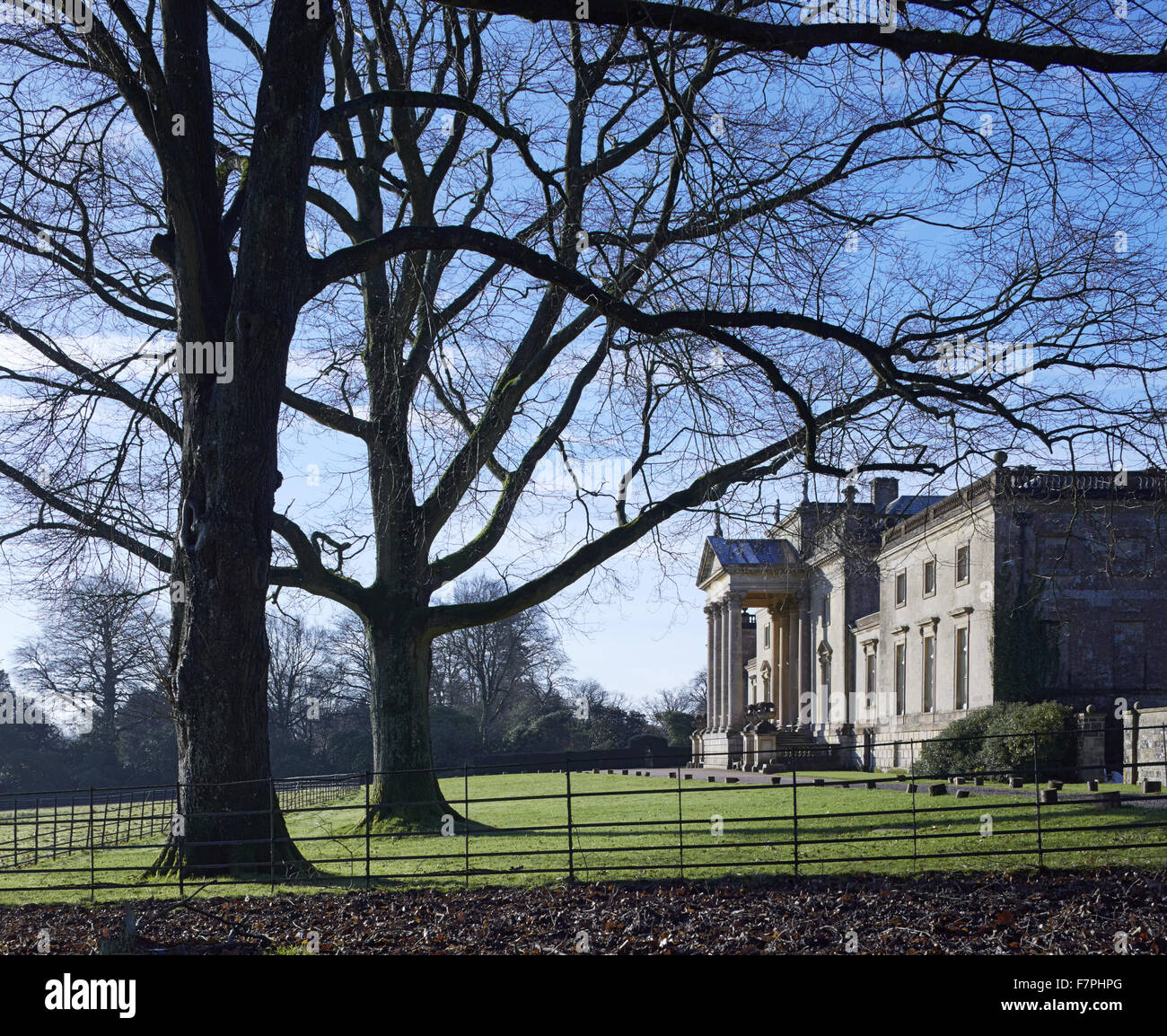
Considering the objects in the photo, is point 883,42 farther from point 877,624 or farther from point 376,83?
point 877,624

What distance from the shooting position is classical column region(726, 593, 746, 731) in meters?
70.4

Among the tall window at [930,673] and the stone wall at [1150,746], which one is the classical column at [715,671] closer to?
the tall window at [930,673]

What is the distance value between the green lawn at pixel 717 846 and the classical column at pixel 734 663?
147 ft

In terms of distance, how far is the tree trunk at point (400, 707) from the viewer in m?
20.6

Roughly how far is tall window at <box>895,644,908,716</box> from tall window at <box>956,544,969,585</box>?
27.4ft

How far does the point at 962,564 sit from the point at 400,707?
90.0ft

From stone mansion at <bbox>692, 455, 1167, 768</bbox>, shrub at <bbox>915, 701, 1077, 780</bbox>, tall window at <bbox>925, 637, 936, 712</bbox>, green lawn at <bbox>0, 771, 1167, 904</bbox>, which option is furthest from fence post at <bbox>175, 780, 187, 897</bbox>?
tall window at <bbox>925, 637, 936, 712</bbox>

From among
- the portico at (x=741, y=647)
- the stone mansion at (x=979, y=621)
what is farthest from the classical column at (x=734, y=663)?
the stone mansion at (x=979, y=621)

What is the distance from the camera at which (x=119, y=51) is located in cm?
1204

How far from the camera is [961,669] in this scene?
42375mm

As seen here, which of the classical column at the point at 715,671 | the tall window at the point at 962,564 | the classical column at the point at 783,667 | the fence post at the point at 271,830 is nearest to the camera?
the fence post at the point at 271,830

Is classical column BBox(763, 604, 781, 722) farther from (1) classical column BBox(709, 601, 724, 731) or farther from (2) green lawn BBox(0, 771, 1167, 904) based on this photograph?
(2) green lawn BBox(0, 771, 1167, 904)
